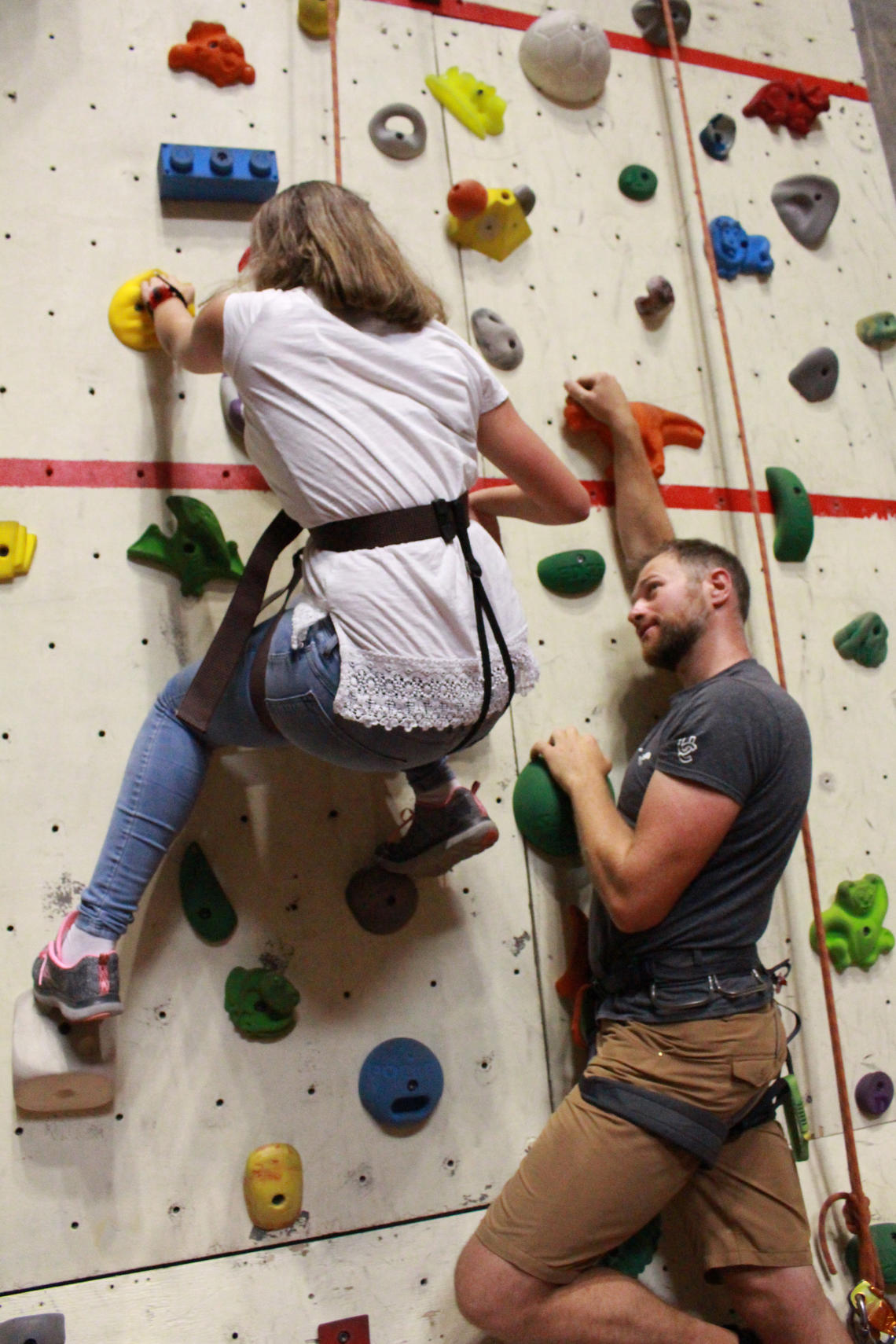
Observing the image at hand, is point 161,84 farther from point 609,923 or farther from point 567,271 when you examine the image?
point 609,923

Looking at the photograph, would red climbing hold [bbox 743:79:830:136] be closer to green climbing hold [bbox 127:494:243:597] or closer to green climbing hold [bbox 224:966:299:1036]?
green climbing hold [bbox 127:494:243:597]

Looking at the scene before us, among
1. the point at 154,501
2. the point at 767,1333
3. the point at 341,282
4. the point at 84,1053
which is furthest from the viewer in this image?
the point at 154,501

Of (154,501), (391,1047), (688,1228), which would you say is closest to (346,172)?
(154,501)

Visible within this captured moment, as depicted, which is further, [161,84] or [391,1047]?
[161,84]

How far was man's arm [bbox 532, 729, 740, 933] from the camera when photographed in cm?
174

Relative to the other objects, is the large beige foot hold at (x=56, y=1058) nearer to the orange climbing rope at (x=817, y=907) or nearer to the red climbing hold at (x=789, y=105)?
the orange climbing rope at (x=817, y=907)

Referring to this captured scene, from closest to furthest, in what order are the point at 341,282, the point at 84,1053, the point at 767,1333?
the point at 341,282 < the point at 84,1053 < the point at 767,1333

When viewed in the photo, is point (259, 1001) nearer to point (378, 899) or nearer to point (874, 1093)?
point (378, 899)

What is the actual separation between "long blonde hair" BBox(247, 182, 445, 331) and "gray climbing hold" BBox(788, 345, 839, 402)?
143cm

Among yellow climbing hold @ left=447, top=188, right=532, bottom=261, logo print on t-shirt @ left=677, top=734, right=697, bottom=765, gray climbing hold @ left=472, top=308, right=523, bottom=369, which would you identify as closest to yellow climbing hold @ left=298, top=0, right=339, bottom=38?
yellow climbing hold @ left=447, top=188, right=532, bottom=261

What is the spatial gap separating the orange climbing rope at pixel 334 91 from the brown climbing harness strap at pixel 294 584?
0.94m

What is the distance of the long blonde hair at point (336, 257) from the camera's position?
4.76ft

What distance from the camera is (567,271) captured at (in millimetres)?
2475

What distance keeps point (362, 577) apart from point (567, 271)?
1.37 metres
